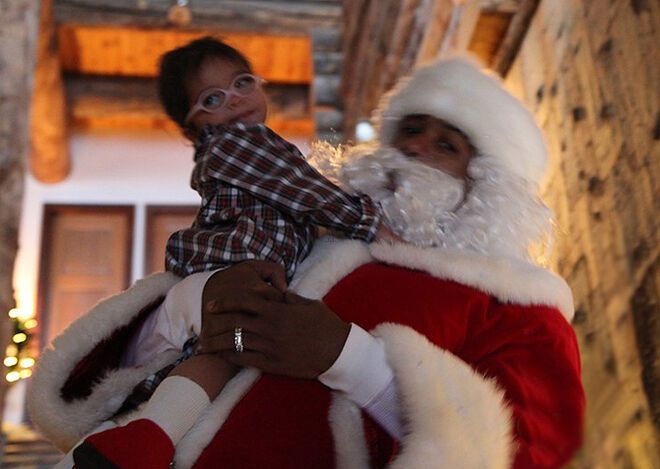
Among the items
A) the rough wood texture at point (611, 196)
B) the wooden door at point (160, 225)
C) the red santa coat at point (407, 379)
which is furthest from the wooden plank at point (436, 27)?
the wooden door at point (160, 225)

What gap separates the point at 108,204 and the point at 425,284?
5.92m

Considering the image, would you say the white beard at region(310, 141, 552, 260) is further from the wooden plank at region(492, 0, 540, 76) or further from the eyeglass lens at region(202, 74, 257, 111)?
the wooden plank at region(492, 0, 540, 76)

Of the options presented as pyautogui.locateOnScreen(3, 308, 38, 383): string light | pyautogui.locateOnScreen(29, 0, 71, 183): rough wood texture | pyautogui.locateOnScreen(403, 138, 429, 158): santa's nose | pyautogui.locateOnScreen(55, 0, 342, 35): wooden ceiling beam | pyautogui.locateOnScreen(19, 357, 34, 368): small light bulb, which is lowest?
pyautogui.locateOnScreen(19, 357, 34, 368): small light bulb

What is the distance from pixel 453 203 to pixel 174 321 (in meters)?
0.59

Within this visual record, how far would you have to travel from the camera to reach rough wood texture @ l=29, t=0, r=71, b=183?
6160mm

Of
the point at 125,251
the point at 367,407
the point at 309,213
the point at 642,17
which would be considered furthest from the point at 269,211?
the point at 125,251

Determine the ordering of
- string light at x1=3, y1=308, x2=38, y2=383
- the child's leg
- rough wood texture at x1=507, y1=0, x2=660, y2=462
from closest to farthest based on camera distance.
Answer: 1. the child's leg
2. rough wood texture at x1=507, y1=0, x2=660, y2=462
3. string light at x1=3, y1=308, x2=38, y2=383

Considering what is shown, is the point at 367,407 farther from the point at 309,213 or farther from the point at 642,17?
the point at 642,17

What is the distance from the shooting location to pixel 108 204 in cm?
702

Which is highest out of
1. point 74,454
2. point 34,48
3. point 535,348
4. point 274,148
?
point 274,148

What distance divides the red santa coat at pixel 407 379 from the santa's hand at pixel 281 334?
0.04 metres

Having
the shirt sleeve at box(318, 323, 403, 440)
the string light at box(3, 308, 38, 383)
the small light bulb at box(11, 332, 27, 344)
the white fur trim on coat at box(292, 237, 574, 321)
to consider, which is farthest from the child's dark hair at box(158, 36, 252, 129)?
the small light bulb at box(11, 332, 27, 344)

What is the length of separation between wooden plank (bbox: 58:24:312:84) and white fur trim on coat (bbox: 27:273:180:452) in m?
4.67

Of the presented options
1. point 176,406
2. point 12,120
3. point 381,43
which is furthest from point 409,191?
point 381,43
